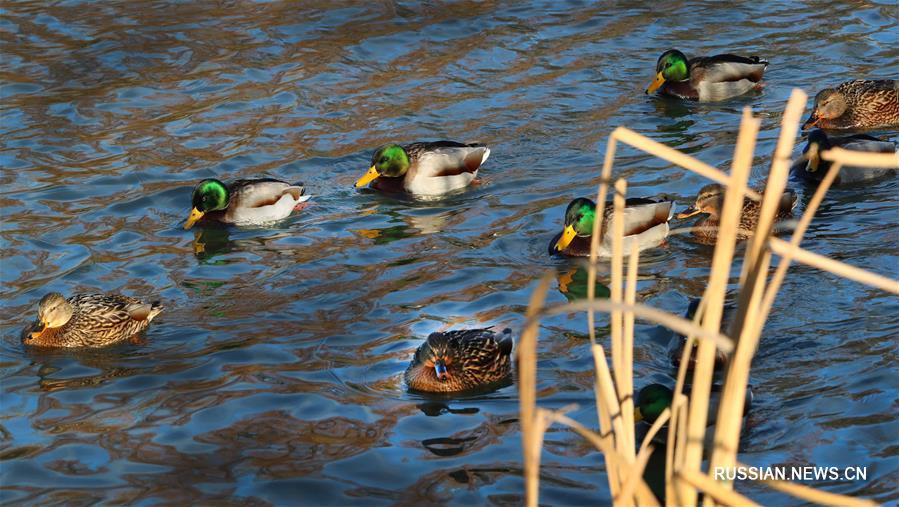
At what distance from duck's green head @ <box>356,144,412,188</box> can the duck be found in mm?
3459

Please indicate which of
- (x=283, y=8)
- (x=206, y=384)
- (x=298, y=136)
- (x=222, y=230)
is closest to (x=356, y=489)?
(x=206, y=384)

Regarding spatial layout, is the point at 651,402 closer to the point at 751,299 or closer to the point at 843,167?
the point at 751,299

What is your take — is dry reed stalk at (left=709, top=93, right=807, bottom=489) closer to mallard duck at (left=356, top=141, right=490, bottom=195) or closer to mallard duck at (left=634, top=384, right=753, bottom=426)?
mallard duck at (left=634, top=384, right=753, bottom=426)

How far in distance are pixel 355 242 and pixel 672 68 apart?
4776 millimetres

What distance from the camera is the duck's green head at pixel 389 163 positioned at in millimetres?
11258

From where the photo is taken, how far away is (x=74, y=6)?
15867mm

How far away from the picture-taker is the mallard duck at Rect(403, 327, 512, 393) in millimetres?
7191

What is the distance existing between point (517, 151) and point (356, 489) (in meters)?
6.31

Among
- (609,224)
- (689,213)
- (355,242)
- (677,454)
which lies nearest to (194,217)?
(355,242)

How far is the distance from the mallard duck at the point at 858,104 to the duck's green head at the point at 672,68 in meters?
1.54

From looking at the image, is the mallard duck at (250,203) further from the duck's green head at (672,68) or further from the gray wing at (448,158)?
the duck's green head at (672,68)

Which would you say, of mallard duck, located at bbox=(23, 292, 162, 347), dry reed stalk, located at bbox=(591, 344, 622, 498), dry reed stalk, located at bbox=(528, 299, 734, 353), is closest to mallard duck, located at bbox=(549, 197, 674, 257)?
mallard duck, located at bbox=(23, 292, 162, 347)

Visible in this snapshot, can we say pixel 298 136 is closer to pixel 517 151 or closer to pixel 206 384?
pixel 517 151

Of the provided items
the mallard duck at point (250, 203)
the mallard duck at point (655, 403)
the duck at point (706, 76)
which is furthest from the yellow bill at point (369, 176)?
the mallard duck at point (655, 403)
